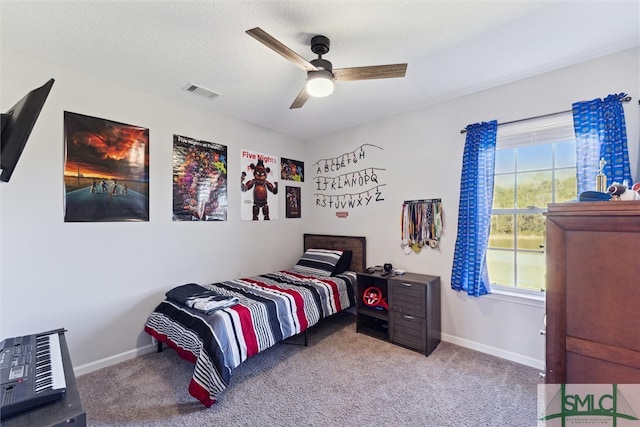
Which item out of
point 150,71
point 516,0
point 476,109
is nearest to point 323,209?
point 476,109

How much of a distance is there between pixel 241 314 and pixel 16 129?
171 cm

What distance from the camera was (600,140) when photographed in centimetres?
203

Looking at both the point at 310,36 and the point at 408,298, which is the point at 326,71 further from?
the point at 408,298

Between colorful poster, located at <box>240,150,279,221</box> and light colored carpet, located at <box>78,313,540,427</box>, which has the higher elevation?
colorful poster, located at <box>240,150,279,221</box>

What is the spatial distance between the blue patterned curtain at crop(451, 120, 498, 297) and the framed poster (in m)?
2.29

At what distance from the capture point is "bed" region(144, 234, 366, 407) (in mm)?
1958

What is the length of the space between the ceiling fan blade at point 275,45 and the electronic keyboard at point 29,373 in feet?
5.81

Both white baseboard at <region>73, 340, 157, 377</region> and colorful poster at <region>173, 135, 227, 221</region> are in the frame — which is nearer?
white baseboard at <region>73, 340, 157, 377</region>

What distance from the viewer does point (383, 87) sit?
8.58 feet

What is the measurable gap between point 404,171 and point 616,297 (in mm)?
2319

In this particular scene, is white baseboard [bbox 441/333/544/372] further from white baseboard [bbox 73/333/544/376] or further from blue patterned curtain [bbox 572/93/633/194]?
blue patterned curtain [bbox 572/93/633/194]

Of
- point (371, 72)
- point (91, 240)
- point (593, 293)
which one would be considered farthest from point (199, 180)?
point (593, 293)

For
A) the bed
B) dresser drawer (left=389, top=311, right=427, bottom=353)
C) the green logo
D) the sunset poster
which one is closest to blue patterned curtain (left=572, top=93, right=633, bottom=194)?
the green logo

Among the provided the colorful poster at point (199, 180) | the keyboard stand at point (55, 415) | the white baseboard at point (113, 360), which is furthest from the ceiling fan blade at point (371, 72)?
the white baseboard at point (113, 360)
